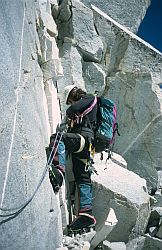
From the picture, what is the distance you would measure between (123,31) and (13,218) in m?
12.9

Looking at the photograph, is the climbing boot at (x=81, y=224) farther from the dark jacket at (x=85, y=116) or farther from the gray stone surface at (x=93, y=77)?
the gray stone surface at (x=93, y=77)

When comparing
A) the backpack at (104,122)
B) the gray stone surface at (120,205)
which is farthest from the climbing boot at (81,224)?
the backpack at (104,122)

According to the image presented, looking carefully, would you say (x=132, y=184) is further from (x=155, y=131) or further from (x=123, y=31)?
(x=123, y=31)

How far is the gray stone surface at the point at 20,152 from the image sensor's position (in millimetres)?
6035

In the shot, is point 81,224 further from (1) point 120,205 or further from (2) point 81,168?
(1) point 120,205

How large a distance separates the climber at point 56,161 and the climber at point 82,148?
252 mm

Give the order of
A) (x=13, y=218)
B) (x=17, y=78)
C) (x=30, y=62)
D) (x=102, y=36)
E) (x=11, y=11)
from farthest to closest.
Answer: (x=102, y=36)
(x=30, y=62)
(x=11, y=11)
(x=17, y=78)
(x=13, y=218)

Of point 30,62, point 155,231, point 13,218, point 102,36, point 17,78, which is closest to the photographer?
point 13,218

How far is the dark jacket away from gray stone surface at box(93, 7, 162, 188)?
7.74 m

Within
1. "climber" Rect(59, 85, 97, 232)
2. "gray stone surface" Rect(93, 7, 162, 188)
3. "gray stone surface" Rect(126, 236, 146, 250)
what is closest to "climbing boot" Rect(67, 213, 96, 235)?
"climber" Rect(59, 85, 97, 232)

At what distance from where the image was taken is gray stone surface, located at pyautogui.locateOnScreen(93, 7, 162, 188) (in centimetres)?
1714

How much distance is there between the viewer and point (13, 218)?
6000 millimetres

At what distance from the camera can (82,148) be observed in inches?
370

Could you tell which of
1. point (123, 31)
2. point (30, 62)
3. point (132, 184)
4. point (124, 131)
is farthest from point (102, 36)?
point (30, 62)
